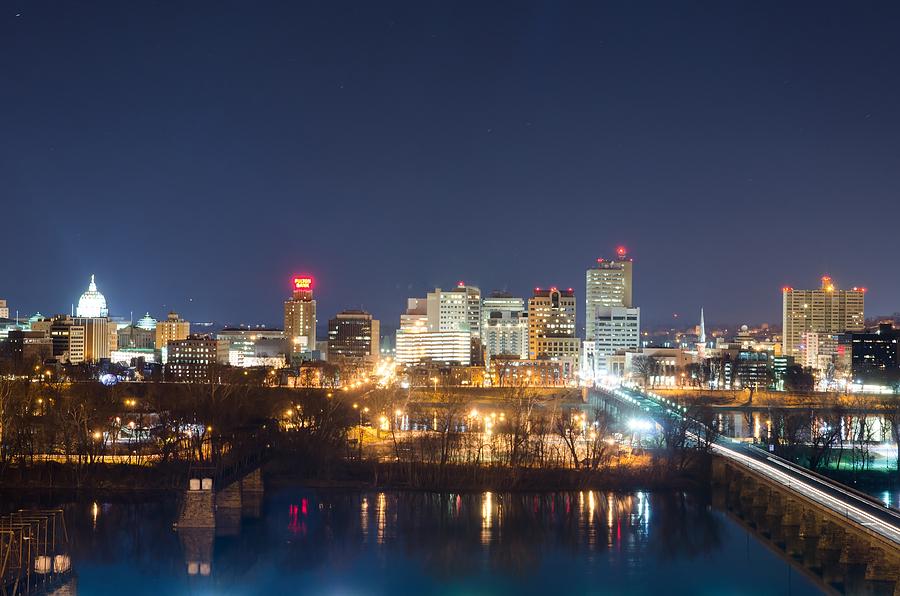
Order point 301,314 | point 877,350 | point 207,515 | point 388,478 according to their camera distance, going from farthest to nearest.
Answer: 1. point 301,314
2. point 877,350
3. point 388,478
4. point 207,515

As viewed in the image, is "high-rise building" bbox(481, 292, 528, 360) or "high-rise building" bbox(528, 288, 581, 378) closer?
"high-rise building" bbox(528, 288, 581, 378)

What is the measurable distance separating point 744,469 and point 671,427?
612cm

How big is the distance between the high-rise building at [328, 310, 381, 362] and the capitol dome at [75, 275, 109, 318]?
37.5 meters

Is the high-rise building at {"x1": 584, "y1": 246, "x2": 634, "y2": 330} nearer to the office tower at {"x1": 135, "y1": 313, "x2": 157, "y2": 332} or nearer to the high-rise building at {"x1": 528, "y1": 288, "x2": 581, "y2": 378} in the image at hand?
the high-rise building at {"x1": 528, "y1": 288, "x2": 581, "y2": 378}

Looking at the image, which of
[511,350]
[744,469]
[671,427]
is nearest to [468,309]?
[511,350]

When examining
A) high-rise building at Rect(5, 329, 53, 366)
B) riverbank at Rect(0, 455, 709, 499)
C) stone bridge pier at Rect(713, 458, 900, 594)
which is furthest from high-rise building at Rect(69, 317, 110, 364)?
stone bridge pier at Rect(713, 458, 900, 594)

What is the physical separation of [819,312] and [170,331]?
198ft

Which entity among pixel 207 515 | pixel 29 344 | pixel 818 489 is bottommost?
pixel 207 515

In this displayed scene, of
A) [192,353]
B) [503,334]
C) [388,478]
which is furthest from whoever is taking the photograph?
[503,334]

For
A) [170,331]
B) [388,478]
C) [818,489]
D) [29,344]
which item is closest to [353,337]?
[29,344]

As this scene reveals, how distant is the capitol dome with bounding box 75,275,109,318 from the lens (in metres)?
110

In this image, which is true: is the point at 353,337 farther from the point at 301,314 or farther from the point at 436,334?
the point at 301,314

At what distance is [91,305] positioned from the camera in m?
110

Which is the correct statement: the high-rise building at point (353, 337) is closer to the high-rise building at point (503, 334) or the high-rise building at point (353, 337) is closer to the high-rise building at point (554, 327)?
the high-rise building at point (503, 334)
